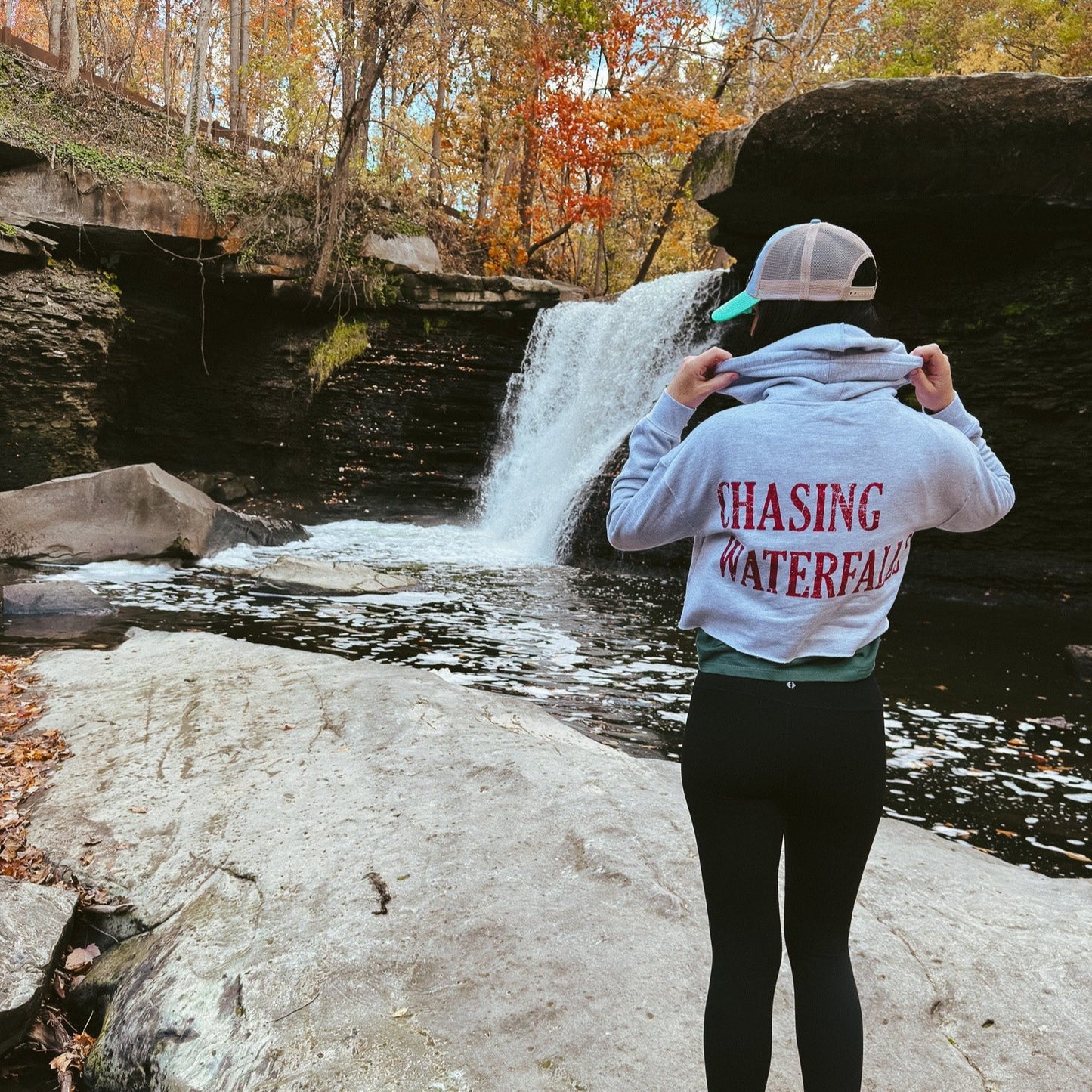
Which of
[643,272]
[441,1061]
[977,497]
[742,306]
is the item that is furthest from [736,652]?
[643,272]

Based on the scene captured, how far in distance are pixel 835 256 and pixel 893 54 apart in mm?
30748

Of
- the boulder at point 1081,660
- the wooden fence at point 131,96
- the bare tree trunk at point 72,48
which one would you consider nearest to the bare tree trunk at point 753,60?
the wooden fence at point 131,96

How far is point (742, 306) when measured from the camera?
1.59m

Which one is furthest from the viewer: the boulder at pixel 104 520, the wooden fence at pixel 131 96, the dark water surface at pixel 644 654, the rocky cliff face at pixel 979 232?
the wooden fence at pixel 131 96

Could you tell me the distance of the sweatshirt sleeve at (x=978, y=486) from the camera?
59.9 inches

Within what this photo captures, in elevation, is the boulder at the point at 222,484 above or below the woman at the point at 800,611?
below

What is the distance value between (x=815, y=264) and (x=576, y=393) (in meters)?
12.4

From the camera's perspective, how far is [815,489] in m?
1.43

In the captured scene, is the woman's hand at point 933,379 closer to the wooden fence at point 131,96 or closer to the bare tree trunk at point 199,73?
the bare tree trunk at point 199,73

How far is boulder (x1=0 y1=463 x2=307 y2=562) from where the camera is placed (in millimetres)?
9852

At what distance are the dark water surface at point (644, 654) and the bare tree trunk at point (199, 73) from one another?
6.80 meters

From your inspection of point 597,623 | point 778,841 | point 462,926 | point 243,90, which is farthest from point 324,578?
point 243,90

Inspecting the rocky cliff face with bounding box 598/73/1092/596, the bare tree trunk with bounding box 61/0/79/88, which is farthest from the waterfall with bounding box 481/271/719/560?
the bare tree trunk with bounding box 61/0/79/88

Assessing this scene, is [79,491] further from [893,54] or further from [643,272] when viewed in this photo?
[893,54]
